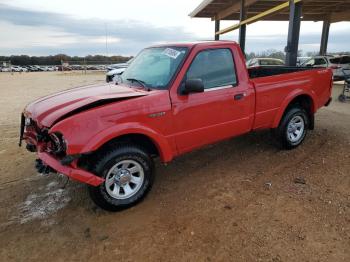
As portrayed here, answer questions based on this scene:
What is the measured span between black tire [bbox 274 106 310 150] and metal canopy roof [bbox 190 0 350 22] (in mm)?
11221

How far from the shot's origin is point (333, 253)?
115 inches

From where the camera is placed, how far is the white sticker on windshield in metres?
4.19

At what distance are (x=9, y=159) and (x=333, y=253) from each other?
5.18 m

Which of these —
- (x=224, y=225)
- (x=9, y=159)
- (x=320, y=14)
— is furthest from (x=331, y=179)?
(x=320, y=14)

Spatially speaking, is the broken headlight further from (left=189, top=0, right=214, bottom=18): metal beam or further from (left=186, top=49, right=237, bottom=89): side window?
(left=189, top=0, right=214, bottom=18): metal beam

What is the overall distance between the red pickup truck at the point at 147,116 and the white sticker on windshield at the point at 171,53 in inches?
0.7

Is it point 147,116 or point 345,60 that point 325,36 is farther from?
point 147,116

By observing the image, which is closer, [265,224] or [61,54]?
[265,224]

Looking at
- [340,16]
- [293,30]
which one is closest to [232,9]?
[293,30]

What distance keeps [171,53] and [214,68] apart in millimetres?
639

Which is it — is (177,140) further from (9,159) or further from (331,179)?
(9,159)

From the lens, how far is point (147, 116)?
144 inches

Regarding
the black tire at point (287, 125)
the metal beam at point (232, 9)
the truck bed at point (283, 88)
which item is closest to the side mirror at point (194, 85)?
the truck bed at point (283, 88)

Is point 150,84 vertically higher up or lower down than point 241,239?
higher up
